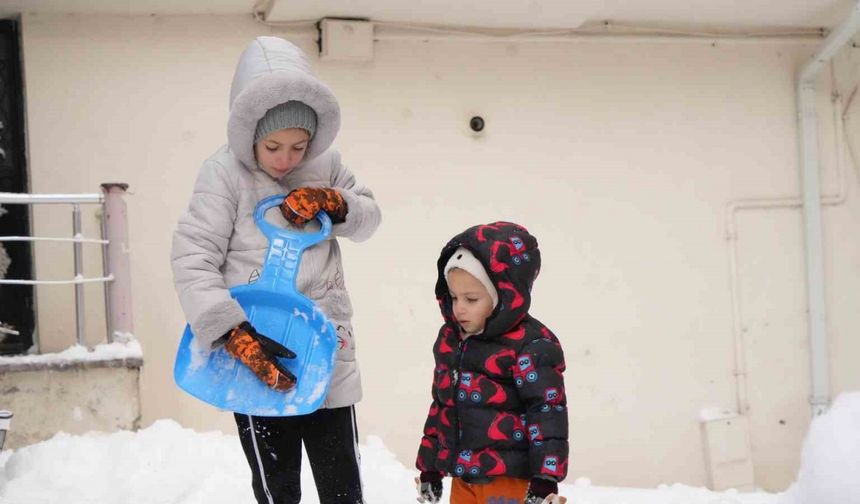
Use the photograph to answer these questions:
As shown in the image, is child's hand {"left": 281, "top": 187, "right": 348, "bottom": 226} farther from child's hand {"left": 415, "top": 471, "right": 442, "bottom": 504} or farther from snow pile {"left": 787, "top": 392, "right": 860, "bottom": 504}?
snow pile {"left": 787, "top": 392, "right": 860, "bottom": 504}

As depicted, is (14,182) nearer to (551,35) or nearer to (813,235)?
(551,35)

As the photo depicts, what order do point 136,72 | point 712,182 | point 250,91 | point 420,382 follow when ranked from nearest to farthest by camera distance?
point 250,91 < point 136,72 < point 420,382 < point 712,182

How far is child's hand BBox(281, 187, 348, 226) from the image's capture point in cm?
249

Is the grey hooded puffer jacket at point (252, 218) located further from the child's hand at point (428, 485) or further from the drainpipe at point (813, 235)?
the drainpipe at point (813, 235)

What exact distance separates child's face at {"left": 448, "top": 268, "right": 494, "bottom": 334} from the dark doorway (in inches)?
126

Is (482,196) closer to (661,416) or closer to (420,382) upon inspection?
(420,382)

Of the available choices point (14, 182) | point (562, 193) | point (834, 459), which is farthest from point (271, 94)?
point (562, 193)

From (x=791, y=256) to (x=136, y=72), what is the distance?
12.2 feet

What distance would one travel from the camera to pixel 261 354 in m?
2.41

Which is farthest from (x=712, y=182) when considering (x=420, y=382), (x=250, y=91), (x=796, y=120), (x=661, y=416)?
(x=250, y=91)

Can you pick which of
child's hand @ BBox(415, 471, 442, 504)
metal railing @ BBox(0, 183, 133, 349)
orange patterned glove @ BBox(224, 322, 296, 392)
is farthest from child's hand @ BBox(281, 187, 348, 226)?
metal railing @ BBox(0, 183, 133, 349)

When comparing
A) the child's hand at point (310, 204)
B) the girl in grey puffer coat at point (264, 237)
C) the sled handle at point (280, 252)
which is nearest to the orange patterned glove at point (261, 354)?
the girl in grey puffer coat at point (264, 237)

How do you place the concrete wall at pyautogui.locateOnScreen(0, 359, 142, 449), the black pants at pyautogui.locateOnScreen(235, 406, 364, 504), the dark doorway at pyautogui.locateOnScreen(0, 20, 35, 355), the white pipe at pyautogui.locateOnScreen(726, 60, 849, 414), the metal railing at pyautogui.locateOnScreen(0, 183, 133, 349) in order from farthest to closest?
the white pipe at pyautogui.locateOnScreen(726, 60, 849, 414), the dark doorway at pyautogui.locateOnScreen(0, 20, 35, 355), the metal railing at pyautogui.locateOnScreen(0, 183, 133, 349), the concrete wall at pyautogui.locateOnScreen(0, 359, 142, 449), the black pants at pyautogui.locateOnScreen(235, 406, 364, 504)

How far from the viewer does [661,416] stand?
587 cm
